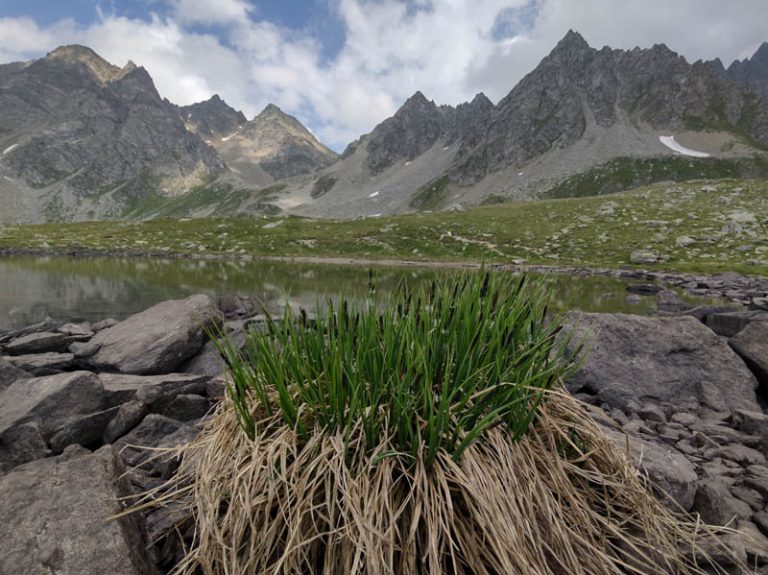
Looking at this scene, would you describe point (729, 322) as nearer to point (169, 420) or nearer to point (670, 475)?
point (670, 475)

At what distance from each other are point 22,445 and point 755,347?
1275 cm

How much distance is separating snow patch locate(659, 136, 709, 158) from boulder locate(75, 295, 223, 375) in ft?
658

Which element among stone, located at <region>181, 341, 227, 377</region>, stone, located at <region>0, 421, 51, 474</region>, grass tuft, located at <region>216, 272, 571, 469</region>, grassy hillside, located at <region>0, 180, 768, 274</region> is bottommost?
grassy hillside, located at <region>0, 180, 768, 274</region>

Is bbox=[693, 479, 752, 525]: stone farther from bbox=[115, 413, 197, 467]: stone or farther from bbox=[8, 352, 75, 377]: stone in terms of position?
bbox=[8, 352, 75, 377]: stone

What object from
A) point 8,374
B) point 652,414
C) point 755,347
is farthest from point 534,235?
point 8,374

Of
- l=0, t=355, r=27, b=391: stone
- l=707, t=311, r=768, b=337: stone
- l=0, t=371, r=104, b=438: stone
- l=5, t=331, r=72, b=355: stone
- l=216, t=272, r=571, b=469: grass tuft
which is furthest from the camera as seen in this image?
l=5, t=331, r=72, b=355: stone

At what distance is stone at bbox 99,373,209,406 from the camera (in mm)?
6781

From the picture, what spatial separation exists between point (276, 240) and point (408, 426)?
79660mm

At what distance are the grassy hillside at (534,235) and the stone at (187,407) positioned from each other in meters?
45.1

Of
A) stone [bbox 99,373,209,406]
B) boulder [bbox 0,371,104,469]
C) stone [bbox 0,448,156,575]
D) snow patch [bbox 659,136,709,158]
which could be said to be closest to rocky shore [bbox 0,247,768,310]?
stone [bbox 0,448,156,575]

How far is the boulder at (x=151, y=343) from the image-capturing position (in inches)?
359

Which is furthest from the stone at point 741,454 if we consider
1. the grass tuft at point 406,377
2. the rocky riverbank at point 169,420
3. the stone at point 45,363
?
the stone at point 45,363

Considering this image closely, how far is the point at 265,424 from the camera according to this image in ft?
9.82

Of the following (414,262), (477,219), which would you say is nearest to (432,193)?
(477,219)
